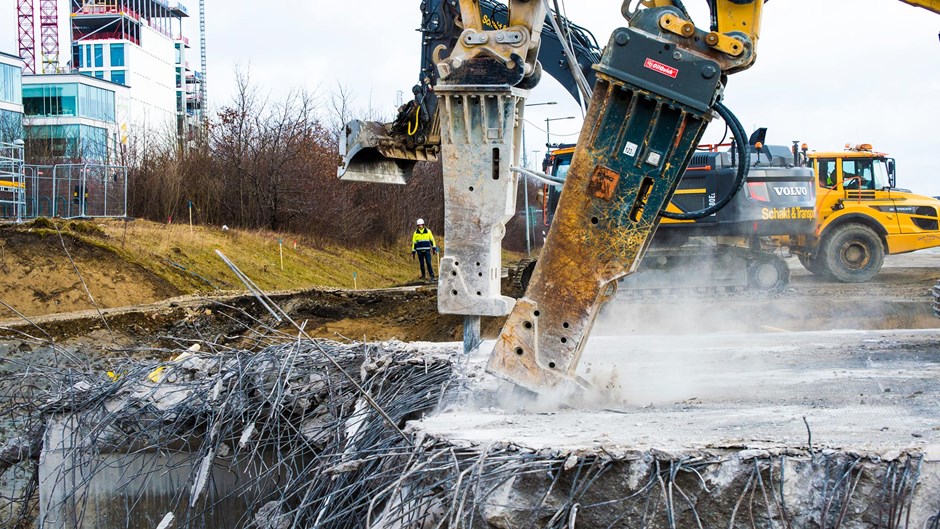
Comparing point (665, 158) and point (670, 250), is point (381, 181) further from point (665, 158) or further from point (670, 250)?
point (670, 250)

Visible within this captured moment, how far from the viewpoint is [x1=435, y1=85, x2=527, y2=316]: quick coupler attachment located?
638cm

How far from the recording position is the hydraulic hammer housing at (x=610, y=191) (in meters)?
4.20

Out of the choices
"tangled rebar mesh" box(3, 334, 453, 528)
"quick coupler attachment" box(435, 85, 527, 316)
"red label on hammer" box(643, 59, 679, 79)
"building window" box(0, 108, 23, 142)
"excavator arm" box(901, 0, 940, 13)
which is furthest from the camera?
"building window" box(0, 108, 23, 142)

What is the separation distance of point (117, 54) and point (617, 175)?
207 ft

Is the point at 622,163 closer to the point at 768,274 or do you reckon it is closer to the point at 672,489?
the point at 672,489

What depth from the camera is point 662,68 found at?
13.8ft

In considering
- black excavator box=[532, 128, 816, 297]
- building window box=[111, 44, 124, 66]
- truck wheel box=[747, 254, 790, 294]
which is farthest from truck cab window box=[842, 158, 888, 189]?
building window box=[111, 44, 124, 66]

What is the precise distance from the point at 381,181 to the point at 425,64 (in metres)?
1.25

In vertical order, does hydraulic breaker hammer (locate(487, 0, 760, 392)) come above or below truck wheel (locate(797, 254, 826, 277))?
above

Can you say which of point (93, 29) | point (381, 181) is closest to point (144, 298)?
point (381, 181)

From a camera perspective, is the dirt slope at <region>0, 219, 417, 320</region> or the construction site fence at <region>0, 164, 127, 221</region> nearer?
the dirt slope at <region>0, 219, 417, 320</region>

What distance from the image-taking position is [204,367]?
5.90 meters

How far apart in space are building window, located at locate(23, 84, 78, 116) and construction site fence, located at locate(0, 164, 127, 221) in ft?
89.3

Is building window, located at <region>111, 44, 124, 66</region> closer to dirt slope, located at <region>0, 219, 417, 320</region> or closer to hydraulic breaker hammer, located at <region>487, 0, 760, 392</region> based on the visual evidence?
dirt slope, located at <region>0, 219, 417, 320</region>
